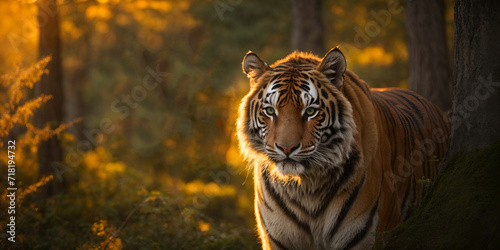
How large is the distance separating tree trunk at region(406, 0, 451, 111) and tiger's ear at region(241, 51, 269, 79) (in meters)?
4.38

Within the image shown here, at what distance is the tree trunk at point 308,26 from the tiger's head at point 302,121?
7.73 m

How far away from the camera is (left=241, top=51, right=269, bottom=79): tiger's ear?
173 inches

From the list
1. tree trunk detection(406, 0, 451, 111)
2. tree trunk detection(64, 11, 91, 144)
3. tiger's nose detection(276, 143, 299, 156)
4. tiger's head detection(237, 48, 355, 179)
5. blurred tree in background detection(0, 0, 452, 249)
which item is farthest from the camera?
tree trunk detection(64, 11, 91, 144)

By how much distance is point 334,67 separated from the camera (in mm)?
4141

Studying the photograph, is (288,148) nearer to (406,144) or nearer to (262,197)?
(262,197)

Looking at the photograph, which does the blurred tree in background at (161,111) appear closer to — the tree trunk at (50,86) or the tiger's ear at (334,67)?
the tree trunk at (50,86)

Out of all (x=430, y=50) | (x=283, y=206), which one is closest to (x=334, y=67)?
(x=283, y=206)

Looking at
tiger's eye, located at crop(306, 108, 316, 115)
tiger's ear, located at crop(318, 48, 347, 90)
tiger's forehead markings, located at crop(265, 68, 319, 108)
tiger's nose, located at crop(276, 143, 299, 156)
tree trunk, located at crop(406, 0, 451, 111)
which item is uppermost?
tree trunk, located at crop(406, 0, 451, 111)

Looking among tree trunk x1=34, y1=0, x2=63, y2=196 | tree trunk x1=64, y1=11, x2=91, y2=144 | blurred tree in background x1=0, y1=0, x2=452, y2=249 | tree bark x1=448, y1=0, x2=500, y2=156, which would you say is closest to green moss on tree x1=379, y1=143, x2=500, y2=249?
tree bark x1=448, y1=0, x2=500, y2=156

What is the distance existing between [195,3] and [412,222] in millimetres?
17276

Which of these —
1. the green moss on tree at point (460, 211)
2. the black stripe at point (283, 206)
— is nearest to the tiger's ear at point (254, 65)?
the black stripe at point (283, 206)

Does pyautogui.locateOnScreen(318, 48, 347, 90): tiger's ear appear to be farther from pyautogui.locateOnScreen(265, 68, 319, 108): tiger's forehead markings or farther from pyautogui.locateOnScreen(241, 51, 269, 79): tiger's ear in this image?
pyautogui.locateOnScreen(241, 51, 269, 79): tiger's ear

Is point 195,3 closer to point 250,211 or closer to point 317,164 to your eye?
point 250,211

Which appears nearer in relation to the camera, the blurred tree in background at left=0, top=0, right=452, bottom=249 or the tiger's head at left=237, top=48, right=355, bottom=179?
the tiger's head at left=237, top=48, right=355, bottom=179
